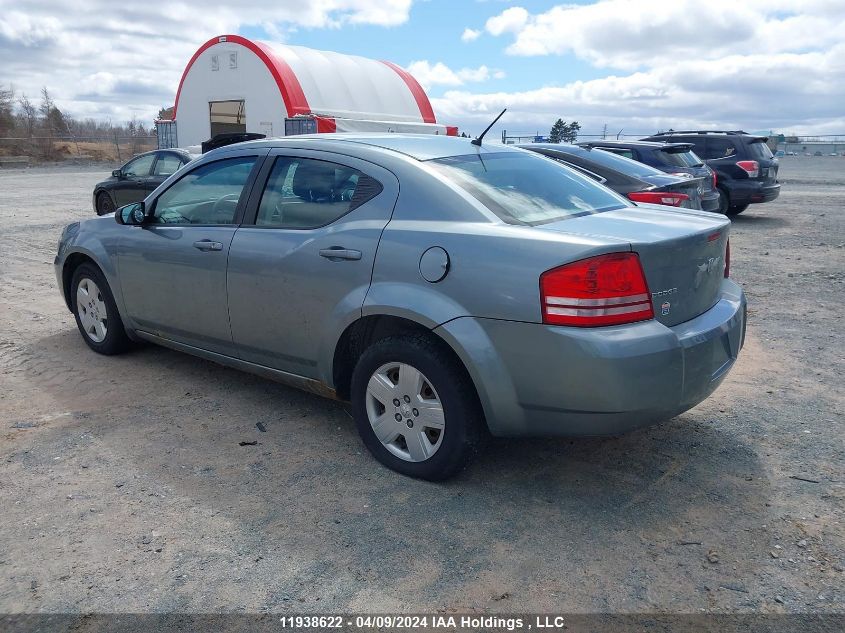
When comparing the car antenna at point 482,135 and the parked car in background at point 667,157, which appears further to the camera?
the parked car in background at point 667,157

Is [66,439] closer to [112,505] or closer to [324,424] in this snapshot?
[112,505]

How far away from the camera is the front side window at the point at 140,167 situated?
1303 centimetres

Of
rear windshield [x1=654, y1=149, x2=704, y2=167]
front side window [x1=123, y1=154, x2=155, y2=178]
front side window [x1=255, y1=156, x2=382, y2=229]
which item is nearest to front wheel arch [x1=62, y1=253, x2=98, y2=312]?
front side window [x1=255, y1=156, x2=382, y2=229]

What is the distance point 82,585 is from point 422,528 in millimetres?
1331

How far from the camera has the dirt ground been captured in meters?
2.65

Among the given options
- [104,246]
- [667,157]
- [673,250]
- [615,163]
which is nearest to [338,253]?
[673,250]

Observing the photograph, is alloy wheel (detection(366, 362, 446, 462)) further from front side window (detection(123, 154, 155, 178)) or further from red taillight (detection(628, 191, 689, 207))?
front side window (detection(123, 154, 155, 178))

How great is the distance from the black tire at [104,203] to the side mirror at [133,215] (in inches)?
377

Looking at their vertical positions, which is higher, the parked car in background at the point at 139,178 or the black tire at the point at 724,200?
the parked car in background at the point at 139,178

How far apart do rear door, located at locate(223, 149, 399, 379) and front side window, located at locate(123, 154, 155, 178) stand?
9.94 metres

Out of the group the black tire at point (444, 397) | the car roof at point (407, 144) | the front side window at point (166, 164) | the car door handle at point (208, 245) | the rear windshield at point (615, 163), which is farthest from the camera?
the front side window at point (166, 164)

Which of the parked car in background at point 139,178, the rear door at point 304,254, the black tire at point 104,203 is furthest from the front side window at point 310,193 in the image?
the black tire at point 104,203

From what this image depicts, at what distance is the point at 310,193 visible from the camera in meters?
3.89

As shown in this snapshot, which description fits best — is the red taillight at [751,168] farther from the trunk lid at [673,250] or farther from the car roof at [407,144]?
the trunk lid at [673,250]
